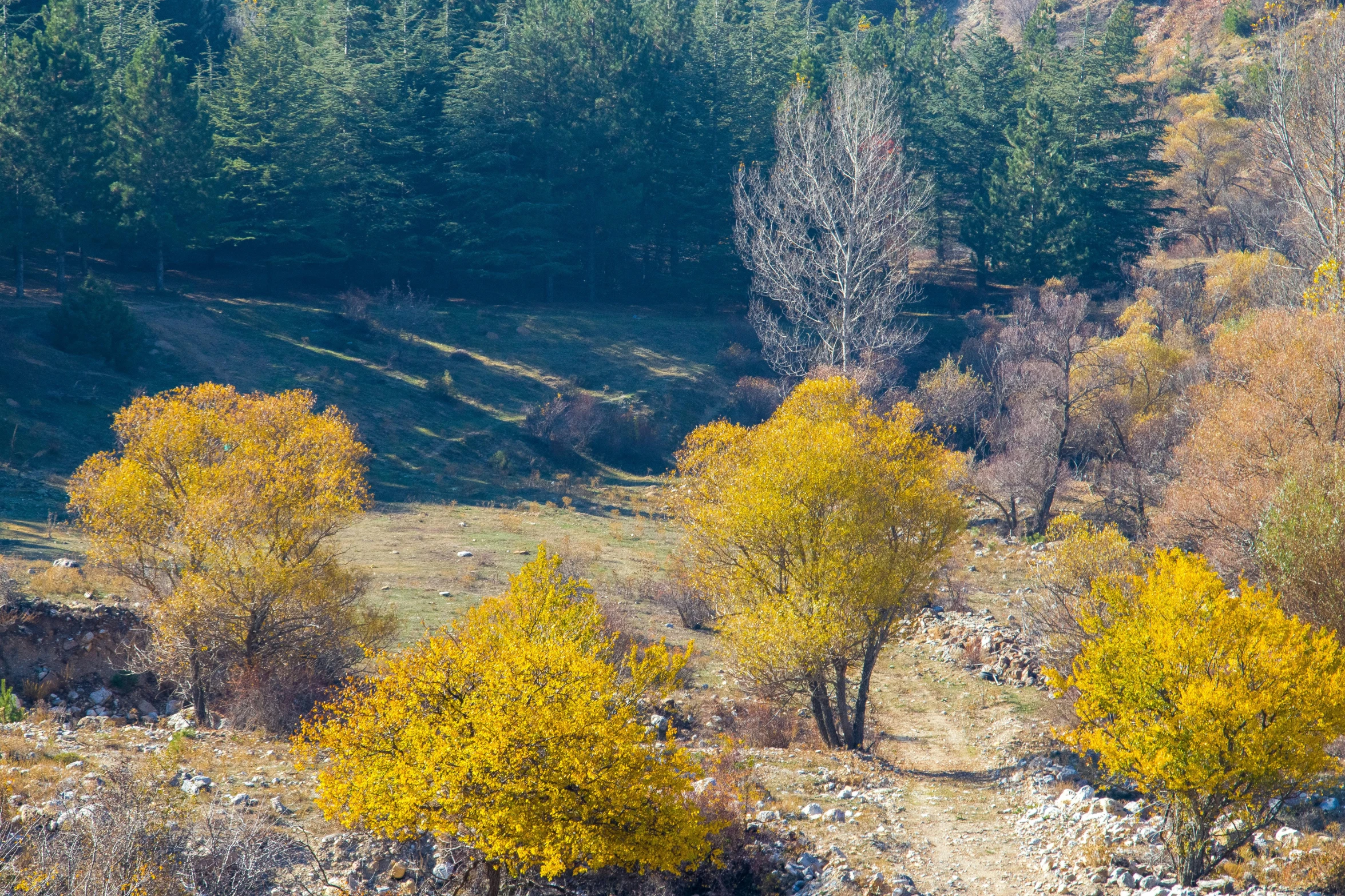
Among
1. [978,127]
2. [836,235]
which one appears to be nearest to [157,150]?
[836,235]

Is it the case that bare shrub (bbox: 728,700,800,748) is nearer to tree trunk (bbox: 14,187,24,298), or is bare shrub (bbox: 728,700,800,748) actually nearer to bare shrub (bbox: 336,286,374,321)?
bare shrub (bbox: 336,286,374,321)

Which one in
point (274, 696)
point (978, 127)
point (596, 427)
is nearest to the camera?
point (274, 696)

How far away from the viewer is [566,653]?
11.0 metres

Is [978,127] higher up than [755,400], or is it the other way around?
[978,127]

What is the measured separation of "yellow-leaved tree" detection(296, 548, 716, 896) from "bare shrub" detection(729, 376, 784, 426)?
36.0 m

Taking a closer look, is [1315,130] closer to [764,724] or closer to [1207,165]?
[764,724]

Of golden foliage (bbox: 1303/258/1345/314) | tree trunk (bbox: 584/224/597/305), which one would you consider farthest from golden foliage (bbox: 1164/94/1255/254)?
tree trunk (bbox: 584/224/597/305)

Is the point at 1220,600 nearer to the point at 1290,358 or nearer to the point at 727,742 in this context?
the point at 727,742

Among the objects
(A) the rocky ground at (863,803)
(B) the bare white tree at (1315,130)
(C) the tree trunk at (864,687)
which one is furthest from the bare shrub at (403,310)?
(B) the bare white tree at (1315,130)

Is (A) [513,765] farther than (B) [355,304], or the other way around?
(B) [355,304]

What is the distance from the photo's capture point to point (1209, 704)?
1105cm

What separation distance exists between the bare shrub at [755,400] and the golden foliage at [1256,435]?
21.1m

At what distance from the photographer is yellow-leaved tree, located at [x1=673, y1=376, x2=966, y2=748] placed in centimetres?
1703

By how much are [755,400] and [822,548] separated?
3041 centimetres
